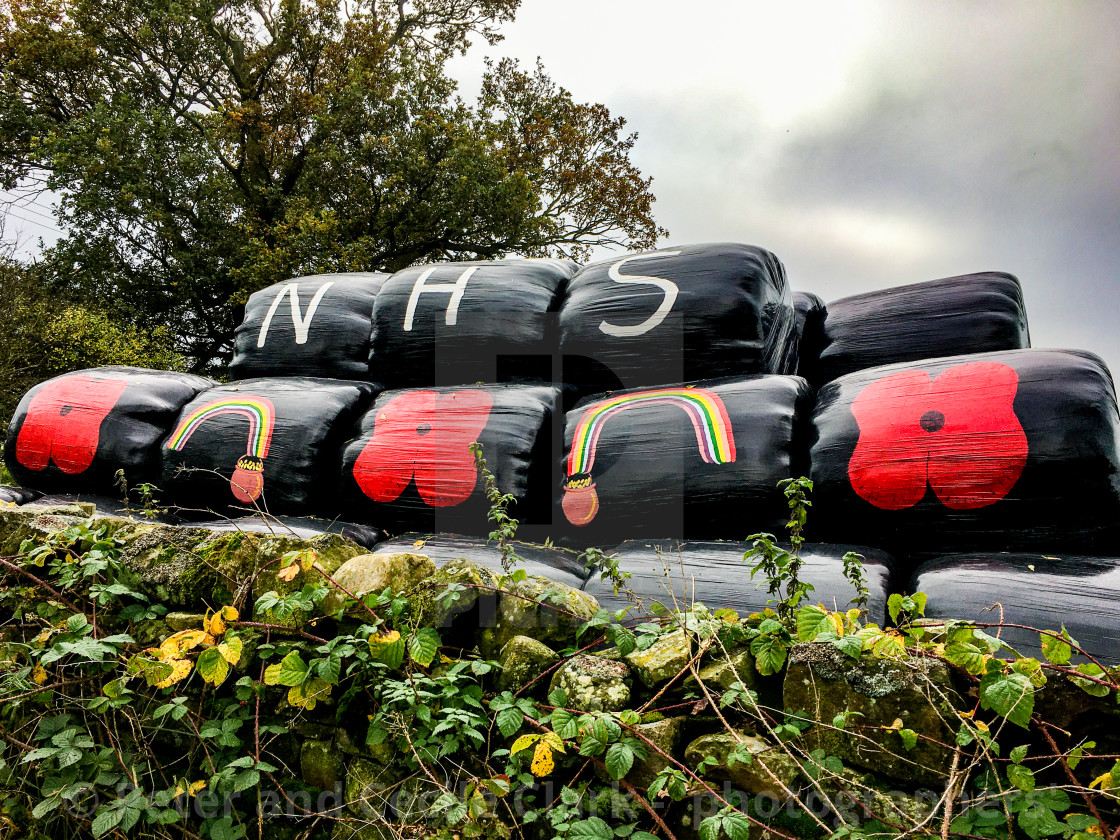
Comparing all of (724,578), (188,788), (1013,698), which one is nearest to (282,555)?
(188,788)

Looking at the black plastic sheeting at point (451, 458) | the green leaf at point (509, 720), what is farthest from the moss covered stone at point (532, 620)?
the black plastic sheeting at point (451, 458)

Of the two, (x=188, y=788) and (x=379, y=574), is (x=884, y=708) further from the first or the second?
(x=188, y=788)

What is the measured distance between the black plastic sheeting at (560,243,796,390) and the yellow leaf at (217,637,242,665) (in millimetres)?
1706

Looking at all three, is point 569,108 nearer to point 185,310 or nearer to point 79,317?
point 185,310

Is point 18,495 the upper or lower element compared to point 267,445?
lower

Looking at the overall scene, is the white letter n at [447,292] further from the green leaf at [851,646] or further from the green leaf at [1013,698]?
the green leaf at [1013,698]

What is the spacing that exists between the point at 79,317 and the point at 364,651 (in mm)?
8187

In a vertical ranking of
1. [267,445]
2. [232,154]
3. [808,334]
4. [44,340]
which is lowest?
[267,445]

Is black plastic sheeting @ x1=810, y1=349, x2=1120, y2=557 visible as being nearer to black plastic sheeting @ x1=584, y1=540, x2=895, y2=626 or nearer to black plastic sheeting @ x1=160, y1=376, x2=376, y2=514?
black plastic sheeting @ x1=584, y1=540, x2=895, y2=626

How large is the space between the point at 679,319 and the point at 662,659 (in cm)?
161

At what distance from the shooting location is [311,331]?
3201 millimetres

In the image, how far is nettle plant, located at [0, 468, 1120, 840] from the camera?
961 millimetres

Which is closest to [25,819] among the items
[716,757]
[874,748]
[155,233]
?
[716,757]

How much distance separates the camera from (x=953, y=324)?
8.39 feet
